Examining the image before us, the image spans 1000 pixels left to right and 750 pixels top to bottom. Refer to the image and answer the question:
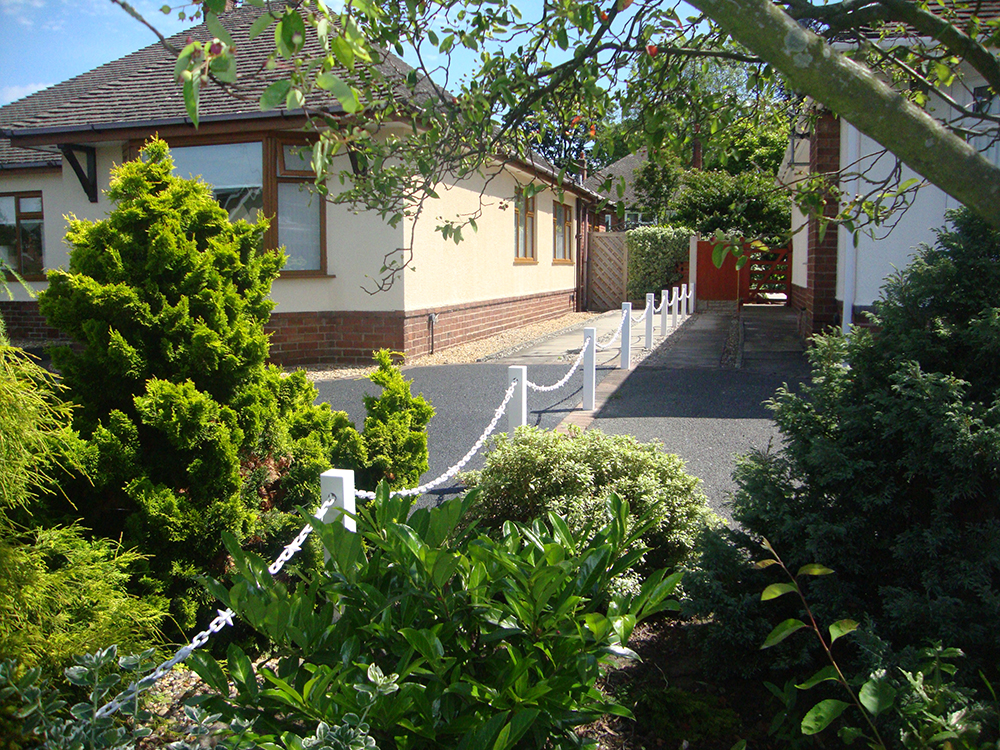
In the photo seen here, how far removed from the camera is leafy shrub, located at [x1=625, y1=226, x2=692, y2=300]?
26.1m

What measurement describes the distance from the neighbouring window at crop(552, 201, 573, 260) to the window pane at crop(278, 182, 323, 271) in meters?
11.0

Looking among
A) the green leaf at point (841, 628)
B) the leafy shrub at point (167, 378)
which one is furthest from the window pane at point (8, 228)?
the green leaf at point (841, 628)

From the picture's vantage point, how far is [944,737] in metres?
2.03

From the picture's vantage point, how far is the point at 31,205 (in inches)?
656

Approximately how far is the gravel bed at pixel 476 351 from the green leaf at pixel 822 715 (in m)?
9.09

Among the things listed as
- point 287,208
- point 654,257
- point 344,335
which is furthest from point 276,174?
point 654,257

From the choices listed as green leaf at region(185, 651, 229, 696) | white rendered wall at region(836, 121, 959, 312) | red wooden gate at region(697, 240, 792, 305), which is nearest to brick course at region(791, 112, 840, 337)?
white rendered wall at region(836, 121, 959, 312)

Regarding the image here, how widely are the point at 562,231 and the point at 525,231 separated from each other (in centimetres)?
446

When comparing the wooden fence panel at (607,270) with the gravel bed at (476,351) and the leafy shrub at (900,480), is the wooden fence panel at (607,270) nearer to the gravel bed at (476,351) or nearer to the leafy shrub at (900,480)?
the gravel bed at (476,351)

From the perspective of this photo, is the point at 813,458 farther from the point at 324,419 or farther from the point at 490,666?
the point at 324,419

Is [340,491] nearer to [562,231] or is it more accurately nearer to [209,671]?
[209,671]

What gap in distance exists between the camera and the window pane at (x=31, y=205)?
16.6 meters

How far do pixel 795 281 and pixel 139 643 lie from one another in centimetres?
1941

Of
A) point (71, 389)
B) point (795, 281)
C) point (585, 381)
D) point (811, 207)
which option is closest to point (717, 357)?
point (585, 381)
